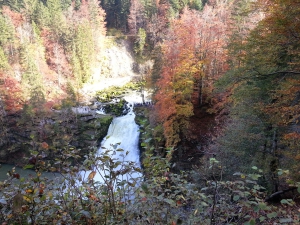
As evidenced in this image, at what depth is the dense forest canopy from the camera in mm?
2418

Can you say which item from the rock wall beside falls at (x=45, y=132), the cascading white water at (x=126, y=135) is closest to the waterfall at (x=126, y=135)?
the cascading white water at (x=126, y=135)

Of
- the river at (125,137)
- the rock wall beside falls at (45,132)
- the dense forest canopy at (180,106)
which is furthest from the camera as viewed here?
the rock wall beside falls at (45,132)

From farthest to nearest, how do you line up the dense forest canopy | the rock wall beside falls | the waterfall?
the rock wall beside falls, the waterfall, the dense forest canopy

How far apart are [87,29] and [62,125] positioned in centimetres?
1926

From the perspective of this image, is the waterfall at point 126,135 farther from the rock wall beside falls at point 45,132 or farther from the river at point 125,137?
the rock wall beside falls at point 45,132

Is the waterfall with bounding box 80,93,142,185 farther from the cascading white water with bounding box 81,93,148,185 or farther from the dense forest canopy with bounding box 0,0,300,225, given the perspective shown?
the dense forest canopy with bounding box 0,0,300,225

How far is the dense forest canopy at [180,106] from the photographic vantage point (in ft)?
7.93

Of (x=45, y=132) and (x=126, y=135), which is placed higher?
(x=45, y=132)

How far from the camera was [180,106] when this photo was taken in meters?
14.7

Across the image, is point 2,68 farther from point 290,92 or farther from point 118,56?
point 290,92

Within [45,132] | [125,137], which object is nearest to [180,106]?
[125,137]

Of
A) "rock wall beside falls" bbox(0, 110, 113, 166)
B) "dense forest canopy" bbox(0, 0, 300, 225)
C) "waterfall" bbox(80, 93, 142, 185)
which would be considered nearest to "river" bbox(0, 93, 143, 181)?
"waterfall" bbox(80, 93, 142, 185)

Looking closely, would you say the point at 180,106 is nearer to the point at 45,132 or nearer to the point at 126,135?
the point at 126,135

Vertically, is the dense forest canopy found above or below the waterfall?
above
